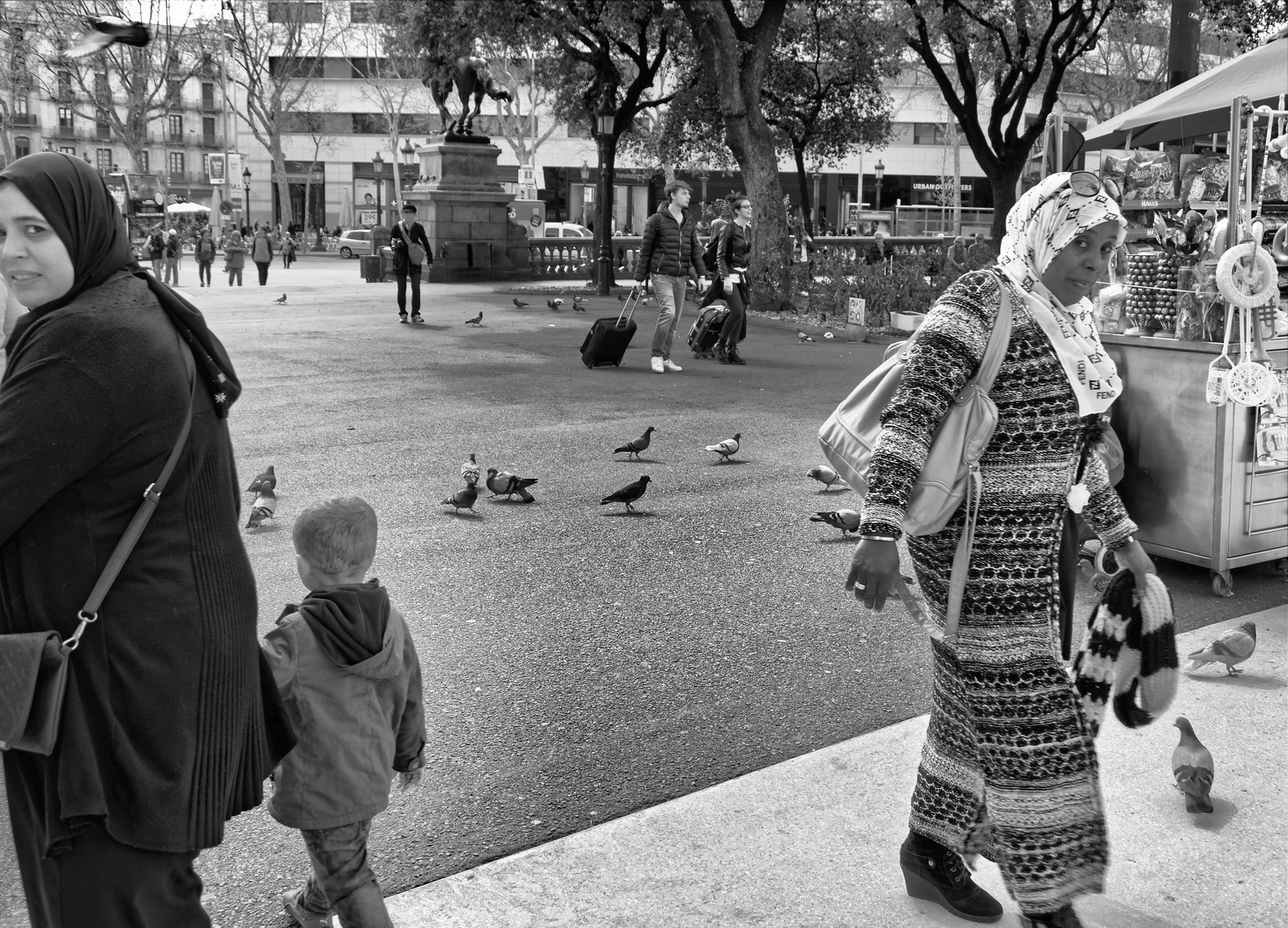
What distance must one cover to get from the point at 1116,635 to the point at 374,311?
19464mm

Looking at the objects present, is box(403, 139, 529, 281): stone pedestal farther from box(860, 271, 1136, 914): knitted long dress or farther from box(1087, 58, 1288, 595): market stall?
box(860, 271, 1136, 914): knitted long dress

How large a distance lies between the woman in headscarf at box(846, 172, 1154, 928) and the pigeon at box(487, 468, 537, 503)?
500cm

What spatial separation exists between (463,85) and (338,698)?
88.6ft

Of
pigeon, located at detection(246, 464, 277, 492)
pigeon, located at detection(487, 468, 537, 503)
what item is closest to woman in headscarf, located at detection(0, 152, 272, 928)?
pigeon, located at detection(246, 464, 277, 492)

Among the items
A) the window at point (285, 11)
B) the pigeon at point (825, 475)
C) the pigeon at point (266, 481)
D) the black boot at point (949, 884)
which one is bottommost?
the black boot at point (949, 884)

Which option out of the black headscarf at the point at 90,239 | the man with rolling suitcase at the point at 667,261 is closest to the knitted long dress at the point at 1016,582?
the black headscarf at the point at 90,239

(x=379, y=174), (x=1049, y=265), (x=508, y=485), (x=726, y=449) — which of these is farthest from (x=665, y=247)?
(x=379, y=174)

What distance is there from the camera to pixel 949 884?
322cm

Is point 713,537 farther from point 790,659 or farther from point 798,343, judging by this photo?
point 798,343

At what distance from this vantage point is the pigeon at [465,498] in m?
7.63

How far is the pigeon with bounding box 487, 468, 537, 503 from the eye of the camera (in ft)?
25.8

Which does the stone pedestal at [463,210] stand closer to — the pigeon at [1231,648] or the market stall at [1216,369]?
the market stall at [1216,369]

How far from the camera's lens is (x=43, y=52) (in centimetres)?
4753

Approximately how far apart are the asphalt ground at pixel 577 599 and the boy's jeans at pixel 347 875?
522mm
